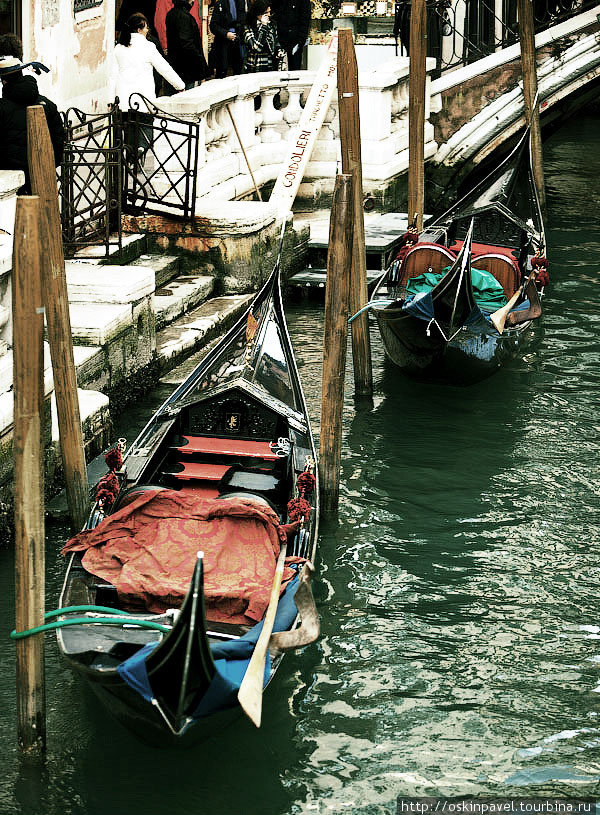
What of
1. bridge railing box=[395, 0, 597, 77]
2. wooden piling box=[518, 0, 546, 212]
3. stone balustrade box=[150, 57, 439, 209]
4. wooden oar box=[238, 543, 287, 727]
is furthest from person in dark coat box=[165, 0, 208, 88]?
wooden oar box=[238, 543, 287, 727]

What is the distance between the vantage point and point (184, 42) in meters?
6.67

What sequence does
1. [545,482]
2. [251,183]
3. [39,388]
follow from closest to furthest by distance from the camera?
[39,388], [545,482], [251,183]

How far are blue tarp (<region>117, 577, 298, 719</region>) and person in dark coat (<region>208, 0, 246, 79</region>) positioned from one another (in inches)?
210

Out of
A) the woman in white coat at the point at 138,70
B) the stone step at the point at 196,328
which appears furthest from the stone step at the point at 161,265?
the woman in white coat at the point at 138,70

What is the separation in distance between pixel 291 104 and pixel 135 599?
495 cm

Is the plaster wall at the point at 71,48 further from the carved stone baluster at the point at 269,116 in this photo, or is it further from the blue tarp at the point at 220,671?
the blue tarp at the point at 220,671

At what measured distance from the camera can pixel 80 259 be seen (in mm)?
5352

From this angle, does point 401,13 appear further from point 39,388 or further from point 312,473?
point 39,388

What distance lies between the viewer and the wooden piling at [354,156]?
4.91 m

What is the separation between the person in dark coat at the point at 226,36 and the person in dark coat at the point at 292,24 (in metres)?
0.31

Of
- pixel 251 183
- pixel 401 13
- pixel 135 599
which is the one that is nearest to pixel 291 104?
pixel 251 183

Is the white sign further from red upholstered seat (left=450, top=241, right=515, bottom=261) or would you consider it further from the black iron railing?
red upholstered seat (left=450, top=241, right=515, bottom=261)

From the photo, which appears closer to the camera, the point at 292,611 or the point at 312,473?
the point at 292,611

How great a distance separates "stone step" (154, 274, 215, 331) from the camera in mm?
5617
